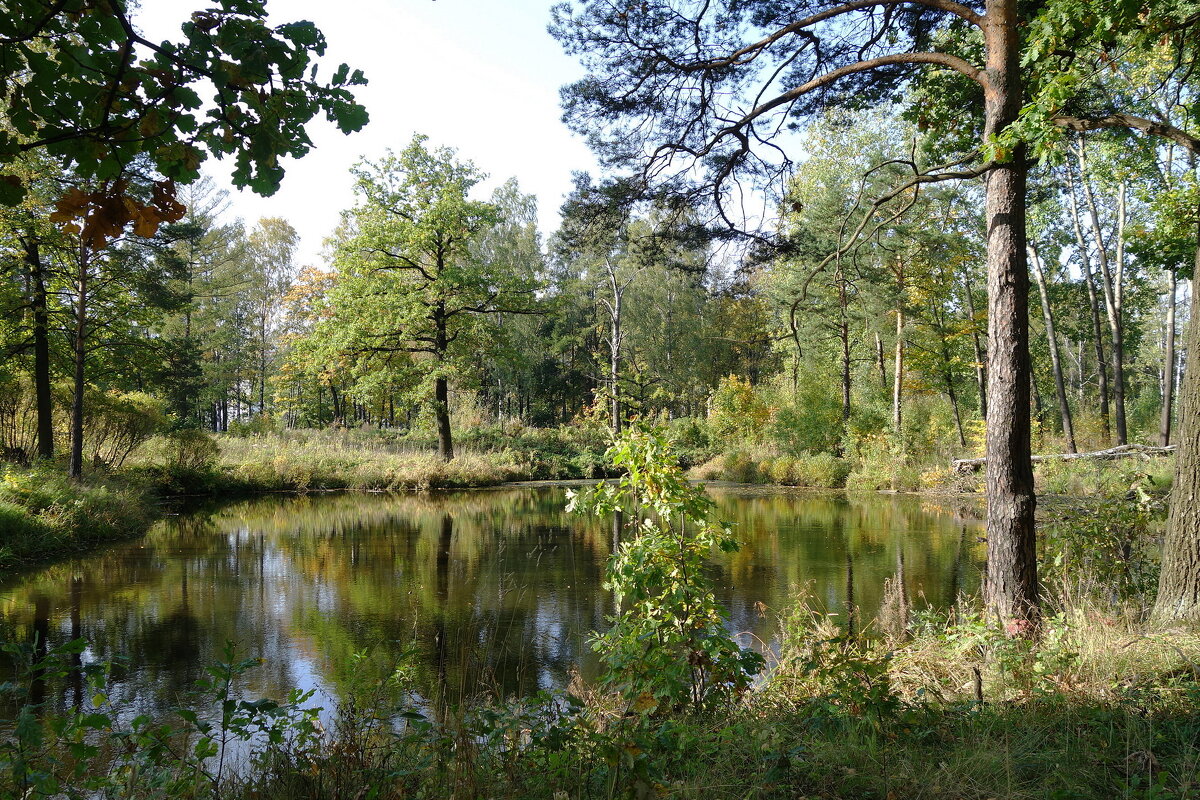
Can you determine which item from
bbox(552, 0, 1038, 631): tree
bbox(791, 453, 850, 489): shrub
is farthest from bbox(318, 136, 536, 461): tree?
bbox(552, 0, 1038, 631): tree

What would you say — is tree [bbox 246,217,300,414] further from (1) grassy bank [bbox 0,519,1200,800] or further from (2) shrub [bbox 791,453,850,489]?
(1) grassy bank [bbox 0,519,1200,800]

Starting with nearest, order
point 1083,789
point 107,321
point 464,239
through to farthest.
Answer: point 1083,789
point 107,321
point 464,239

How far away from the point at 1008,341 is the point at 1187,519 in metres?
1.50

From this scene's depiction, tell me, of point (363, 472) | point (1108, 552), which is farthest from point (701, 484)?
point (363, 472)

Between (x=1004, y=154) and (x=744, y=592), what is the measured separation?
543cm

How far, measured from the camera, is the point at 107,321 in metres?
13.9

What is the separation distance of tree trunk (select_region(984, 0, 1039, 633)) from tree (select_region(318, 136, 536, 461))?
17477 mm

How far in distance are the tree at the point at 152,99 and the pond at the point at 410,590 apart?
2122 mm

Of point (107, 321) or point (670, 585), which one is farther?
point (107, 321)

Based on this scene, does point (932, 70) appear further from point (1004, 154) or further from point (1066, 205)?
point (1066, 205)

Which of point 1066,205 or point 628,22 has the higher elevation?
point 1066,205

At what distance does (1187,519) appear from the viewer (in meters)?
4.41

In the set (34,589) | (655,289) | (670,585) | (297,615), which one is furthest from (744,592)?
(655,289)

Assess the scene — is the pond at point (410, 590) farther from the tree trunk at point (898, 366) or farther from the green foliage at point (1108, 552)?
the tree trunk at point (898, 366)
